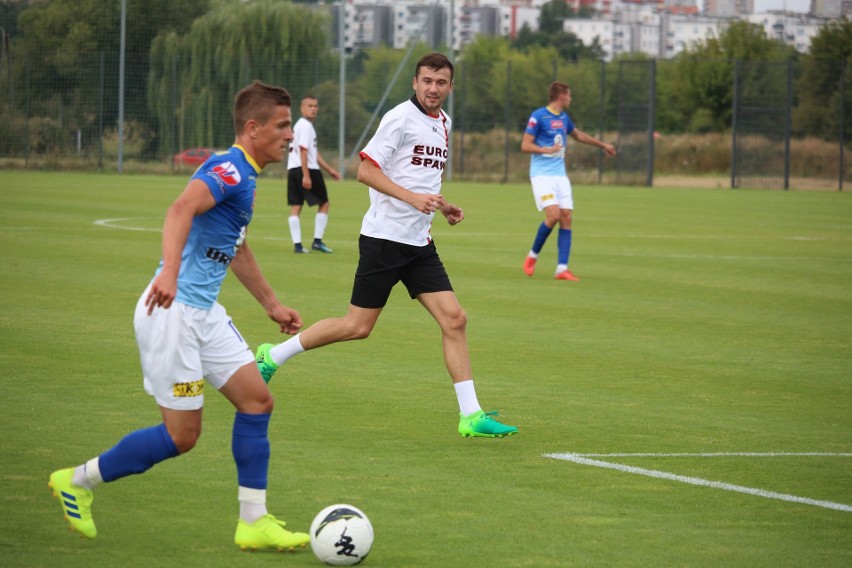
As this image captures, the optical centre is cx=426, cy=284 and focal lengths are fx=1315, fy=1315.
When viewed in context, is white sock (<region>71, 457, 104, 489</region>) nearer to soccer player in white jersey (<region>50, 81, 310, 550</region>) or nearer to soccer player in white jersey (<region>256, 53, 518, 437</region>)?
soccer player in white jersey (<region>50, 81, 310, 550</region>)

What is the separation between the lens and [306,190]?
20.0 metres

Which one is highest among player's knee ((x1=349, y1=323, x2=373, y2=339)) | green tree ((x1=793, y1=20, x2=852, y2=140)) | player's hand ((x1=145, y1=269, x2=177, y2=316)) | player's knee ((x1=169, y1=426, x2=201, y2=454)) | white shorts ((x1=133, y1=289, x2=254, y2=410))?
green tree ((x1=793, y1=20, x2=852, y2=140))

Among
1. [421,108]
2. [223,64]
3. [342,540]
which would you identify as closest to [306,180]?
[421,108]

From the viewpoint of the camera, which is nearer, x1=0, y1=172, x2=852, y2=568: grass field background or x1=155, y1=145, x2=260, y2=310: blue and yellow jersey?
x1=155, y1=145, x2=260, y2=310: blue and yellow jersey

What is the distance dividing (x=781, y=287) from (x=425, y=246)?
9.35m

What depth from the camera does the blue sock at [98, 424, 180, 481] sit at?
17.8 feet

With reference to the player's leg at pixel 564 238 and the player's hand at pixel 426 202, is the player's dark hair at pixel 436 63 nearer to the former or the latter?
the player's hand at pixel 426 202

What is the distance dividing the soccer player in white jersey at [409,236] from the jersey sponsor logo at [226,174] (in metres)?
2.34

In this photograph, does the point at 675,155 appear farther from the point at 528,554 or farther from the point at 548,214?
the point at 528,554

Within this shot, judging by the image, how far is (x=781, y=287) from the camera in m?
16.4

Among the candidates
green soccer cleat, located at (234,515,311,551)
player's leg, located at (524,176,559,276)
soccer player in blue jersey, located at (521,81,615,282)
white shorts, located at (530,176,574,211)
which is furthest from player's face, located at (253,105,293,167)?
white shorts, located at (530,176,574,211)

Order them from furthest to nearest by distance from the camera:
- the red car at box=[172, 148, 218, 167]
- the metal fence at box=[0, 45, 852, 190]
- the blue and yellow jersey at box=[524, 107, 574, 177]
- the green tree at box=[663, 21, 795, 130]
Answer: the green tree at box=[663, 21, 795, 130] → the red car at box=[172, 148, 218, 167] → the metal fence at box=[0, 45, 852, 190] → the blue and yellow jersey at box=[524, 107, 574, 177]

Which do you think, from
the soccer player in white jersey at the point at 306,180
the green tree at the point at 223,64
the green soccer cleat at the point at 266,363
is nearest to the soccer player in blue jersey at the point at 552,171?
the soccer player in white jersey at the point at 306,180

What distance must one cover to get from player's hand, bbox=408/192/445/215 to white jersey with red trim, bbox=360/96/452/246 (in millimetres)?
379
